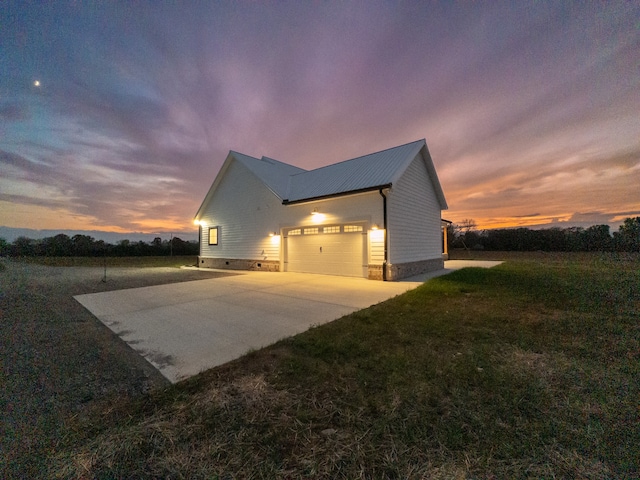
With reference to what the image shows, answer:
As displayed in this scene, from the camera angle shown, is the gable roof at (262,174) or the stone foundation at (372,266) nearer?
the stone foundation at (372,266)

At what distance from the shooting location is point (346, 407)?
89.9 inches

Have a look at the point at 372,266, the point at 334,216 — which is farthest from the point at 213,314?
the point at 334,216

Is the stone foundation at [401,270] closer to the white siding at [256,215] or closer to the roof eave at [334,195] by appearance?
the white siding at [256,215]

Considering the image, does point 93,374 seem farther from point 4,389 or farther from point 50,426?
point 50,426

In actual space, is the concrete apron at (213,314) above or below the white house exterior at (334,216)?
below

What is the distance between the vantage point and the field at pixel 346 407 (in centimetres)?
167

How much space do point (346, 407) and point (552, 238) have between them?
110 ft

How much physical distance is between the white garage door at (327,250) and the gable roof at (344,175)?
1.68 metres

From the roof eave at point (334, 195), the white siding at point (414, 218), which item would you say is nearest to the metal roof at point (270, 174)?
the roof eave at point (334, 195)

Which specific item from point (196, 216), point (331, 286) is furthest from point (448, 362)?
point (196, 216)

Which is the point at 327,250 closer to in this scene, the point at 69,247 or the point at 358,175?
the point at 358,175

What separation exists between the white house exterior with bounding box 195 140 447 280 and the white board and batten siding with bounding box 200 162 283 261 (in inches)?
2.3

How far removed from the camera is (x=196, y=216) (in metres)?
19.0

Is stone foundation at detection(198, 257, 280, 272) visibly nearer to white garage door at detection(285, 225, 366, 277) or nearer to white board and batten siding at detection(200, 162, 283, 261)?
white board and batten siding at detection(200, 162, 283, 261)
